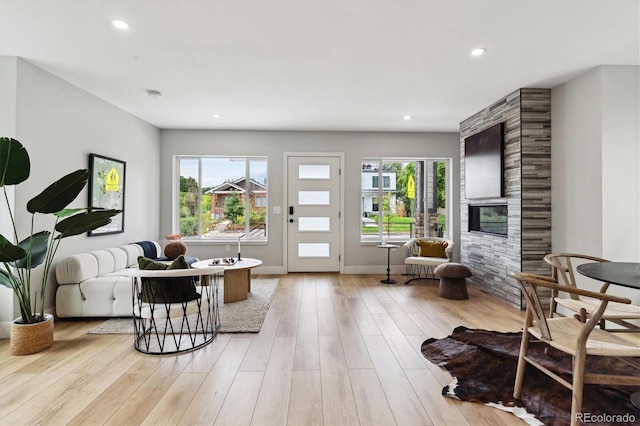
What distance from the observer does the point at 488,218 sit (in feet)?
15.0

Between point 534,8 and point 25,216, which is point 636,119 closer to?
point 534,8

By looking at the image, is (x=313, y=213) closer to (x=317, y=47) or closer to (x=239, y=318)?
(x=239, y=318)

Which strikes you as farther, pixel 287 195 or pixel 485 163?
pixel 287 195

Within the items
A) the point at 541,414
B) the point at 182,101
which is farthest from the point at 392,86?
the point at 541,414

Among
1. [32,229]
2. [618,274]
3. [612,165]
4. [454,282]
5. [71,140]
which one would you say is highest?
[71,140]

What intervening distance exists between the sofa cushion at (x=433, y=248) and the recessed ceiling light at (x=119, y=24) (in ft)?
15.6

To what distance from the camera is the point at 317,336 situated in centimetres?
299

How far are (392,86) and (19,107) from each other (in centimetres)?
372

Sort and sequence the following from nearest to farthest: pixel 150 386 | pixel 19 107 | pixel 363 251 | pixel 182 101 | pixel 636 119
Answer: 1. pixel 150 386
2. pixel 19 107
3. pixel 636 119
4. pixel 182 101
5. pixel 363 251

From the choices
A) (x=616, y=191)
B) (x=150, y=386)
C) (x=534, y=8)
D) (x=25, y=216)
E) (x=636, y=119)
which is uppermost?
(x=534, y=8)

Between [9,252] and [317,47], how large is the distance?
290 centimetres

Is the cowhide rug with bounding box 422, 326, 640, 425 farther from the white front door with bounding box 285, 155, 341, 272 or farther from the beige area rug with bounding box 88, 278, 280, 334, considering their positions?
the white front door with bounding box 285, 155, 341, 272

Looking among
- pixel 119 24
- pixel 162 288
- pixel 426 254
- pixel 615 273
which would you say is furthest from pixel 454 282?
pixel 119 24

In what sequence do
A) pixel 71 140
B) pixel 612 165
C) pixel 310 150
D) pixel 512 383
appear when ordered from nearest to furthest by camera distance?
pixel 512 383 → pixel 612 165 → pixel 71 140 → pixel 310 150
